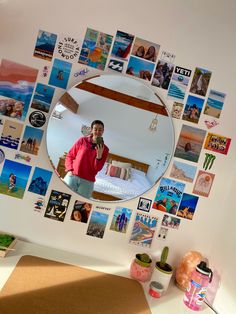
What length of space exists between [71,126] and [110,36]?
381 mm

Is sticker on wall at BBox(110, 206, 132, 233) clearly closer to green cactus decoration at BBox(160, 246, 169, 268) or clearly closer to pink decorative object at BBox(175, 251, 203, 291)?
green cactus decoration at BBox(160, 246, 169, 268)

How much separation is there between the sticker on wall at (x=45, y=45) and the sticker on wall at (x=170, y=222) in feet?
2.64

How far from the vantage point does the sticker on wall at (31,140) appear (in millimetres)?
1180

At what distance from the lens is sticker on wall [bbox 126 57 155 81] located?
1.19 metres

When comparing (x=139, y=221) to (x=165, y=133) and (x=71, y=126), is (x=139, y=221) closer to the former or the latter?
(x=165, y=133)

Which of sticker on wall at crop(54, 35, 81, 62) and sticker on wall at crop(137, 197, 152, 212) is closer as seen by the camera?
sticker on wall at crop(54, 35, 81, 62)

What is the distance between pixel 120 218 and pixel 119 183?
0.52 feet

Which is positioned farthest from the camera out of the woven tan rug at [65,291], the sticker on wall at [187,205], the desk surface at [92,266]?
the sticker on wall at [187,205]

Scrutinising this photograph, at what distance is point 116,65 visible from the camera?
1181mm

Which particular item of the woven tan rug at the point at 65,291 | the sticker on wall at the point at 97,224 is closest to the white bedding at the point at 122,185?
the sticker on wall at the point at 97,224

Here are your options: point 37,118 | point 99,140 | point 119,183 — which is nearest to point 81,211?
point 119,183

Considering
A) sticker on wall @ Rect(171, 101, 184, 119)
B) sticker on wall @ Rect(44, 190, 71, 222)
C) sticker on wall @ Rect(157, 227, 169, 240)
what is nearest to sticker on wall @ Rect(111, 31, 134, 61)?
sticker on wall @ Rect(171, 101, 184, 119)

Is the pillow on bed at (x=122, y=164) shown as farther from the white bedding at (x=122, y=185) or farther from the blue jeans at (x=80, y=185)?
the blue jeans at (x=80, y=185)

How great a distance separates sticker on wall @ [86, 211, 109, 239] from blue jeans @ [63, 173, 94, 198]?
92 millimetres
